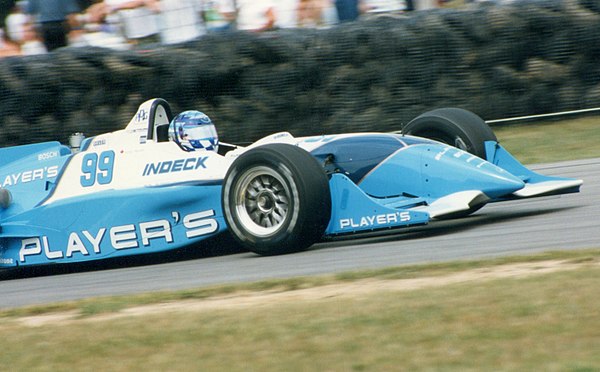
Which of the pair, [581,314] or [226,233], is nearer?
[581,314]

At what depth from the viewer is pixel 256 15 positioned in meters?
12.8

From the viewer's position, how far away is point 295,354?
464 centimetres

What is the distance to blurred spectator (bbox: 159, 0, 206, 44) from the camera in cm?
1288

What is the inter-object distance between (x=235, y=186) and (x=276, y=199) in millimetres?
300

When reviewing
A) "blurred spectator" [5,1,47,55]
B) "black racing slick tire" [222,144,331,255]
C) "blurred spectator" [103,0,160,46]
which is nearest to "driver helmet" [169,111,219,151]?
"black racing slick tire" [222,144,331,255]

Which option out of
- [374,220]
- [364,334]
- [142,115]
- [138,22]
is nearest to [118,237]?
[142,115]

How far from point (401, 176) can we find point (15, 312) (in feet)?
9.24

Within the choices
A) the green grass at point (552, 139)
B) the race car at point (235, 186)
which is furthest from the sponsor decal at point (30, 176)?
the green grass at point (552, 139)

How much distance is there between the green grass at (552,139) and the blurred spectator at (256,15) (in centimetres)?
305

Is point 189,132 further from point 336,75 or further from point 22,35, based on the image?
point 22,35

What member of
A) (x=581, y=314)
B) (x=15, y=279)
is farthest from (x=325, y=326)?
(x=15, y=279)

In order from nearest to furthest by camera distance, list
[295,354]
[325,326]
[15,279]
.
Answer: [295,354] → [325,326] → [15,279]

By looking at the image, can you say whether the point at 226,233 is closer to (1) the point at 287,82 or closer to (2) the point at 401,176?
(2) the point at 401,176

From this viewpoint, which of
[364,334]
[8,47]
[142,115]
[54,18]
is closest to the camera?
[364,334]
